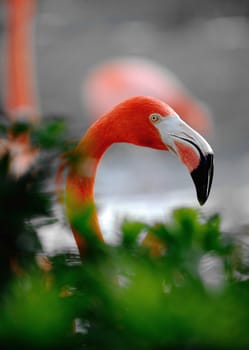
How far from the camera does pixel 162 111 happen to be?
4.68ft

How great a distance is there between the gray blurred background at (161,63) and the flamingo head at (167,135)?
2.26 m

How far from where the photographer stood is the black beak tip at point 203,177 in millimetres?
1343

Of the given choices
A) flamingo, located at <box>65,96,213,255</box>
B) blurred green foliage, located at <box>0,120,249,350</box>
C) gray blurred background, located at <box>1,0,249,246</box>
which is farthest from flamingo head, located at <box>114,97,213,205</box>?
gray blurred background, located at <box>1,0,249,246</box>

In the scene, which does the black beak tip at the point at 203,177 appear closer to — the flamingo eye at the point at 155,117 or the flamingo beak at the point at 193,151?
the flamingo beak at the point at 193,151

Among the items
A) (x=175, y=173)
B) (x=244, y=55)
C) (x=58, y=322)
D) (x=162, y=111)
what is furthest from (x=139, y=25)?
(x=58, y=322)

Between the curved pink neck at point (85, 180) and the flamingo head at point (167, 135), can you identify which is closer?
the curved pink neck at point (85, 180)

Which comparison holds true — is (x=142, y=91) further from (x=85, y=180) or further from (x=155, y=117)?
(x=85, y=180)

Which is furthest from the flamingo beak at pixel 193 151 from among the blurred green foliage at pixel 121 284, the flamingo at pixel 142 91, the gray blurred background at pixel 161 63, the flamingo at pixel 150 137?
the flamingo at pixel 142 91

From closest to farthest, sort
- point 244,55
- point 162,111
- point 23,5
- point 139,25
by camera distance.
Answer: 1. point 162,111
2. point 23,5
3. point 244,55
4. point 139,25

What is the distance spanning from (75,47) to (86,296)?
9301mm

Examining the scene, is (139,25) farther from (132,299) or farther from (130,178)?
→ (132,299)

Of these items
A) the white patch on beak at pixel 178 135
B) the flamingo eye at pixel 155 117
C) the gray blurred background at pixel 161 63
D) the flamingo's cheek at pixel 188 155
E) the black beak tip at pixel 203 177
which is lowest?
the gray blurred background at pixel 161 63

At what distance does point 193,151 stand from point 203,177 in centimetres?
5

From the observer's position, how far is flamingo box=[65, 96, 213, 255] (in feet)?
4.44
